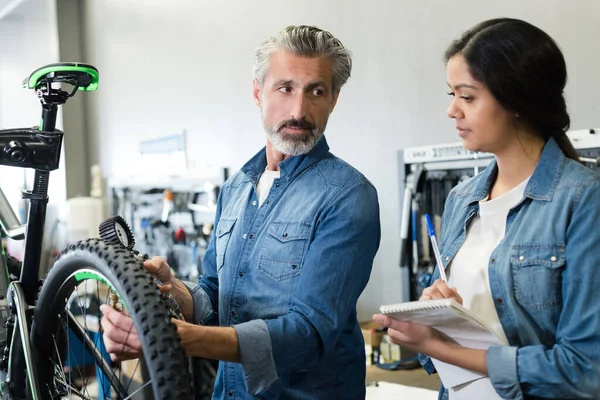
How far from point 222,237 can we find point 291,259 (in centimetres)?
23

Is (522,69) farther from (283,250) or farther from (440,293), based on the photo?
(283,250)

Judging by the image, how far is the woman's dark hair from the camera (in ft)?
3.14

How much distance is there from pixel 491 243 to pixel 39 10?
4852 mm

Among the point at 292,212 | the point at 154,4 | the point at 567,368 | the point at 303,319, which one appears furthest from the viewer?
the point at 154,4

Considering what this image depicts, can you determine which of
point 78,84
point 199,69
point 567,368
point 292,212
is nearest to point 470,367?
point 567,368

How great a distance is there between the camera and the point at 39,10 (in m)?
5.01

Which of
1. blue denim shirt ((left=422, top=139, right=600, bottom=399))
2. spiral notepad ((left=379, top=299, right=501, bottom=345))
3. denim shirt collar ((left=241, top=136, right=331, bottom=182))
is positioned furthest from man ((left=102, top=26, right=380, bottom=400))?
blue denim shirt ((left=422, top=139, right=600, bottom=399))

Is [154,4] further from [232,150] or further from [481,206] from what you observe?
[481,206]

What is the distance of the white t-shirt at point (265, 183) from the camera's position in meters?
1.26

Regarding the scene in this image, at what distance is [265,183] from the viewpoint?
1.29m

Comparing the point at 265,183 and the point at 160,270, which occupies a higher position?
the point at 265,183

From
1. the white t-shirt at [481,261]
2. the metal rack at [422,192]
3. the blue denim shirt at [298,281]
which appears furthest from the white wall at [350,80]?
the blue denim shirt at [298,281]

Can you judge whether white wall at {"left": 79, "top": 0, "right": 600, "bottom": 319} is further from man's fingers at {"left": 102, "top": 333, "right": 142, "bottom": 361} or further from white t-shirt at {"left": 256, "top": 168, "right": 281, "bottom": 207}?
man's fingers at {"left": 102, "top": 333, "right": 142, "bottom": 361}

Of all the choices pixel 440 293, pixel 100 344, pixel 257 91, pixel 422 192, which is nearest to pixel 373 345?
pixel 422 192
